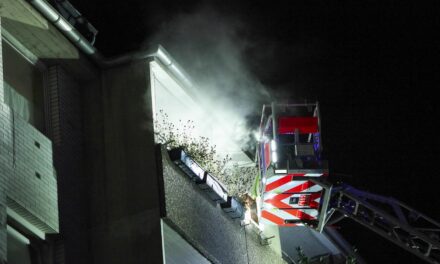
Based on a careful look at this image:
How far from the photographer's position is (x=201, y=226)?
9.46m

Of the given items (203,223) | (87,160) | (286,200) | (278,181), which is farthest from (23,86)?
(286,200)

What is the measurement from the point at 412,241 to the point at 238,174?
4245 mm

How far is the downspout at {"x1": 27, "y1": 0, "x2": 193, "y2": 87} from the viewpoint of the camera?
8.53 metres

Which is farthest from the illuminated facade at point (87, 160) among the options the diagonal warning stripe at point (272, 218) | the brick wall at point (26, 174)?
the diagonal warning stripe at point (272, 218)

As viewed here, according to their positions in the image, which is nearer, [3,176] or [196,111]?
[3,176]

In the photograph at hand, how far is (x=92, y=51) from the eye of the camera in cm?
960

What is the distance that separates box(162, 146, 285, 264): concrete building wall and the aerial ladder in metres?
0.86

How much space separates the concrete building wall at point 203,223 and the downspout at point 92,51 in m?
1.81

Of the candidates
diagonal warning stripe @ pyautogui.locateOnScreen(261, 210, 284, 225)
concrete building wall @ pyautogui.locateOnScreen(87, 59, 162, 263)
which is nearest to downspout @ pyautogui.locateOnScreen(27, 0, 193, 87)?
concrete building wall @ pyautogui.locateOnScreen(87, 59, 162, 263)

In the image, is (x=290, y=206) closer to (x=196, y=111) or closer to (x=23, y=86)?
(x=196, y=111)

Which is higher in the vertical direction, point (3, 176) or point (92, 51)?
point (92, 51)

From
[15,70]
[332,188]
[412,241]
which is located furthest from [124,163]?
[412,241]

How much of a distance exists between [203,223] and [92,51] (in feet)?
11.5

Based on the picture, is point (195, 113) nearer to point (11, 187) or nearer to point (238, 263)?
Answer: point (238, 263)
